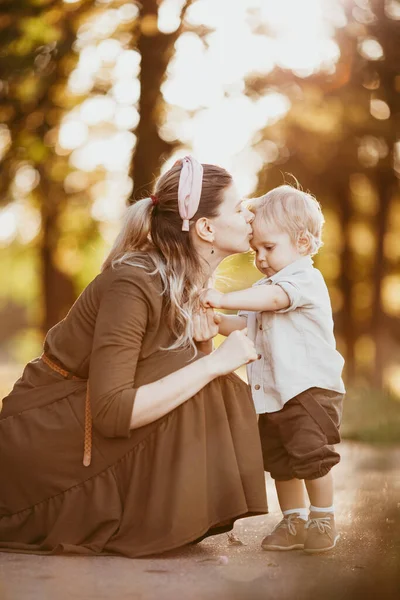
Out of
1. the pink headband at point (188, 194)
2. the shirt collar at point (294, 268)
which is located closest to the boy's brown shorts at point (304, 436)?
the shirt collar at point (294, 268)

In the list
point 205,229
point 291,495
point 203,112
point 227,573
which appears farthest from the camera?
point 203,112

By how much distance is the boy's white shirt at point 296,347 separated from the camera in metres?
3.86

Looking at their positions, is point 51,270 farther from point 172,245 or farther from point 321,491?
point 321,491

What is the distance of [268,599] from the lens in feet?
9.39

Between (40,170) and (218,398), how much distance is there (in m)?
8.46

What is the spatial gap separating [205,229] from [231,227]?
0.38ft

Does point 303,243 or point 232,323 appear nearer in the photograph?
point 303,243

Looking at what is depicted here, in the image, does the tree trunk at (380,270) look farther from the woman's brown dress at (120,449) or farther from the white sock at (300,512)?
the woman's brown dress at (120,449)

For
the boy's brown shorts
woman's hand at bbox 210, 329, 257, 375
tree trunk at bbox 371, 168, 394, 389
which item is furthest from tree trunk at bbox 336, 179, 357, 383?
woman's hand at bbox 210, 329, 257, 375

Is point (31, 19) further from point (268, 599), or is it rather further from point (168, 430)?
point (268, 599)

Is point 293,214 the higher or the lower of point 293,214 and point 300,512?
the higher

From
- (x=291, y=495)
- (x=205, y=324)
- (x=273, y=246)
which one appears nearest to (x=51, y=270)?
(x=273, y=246)

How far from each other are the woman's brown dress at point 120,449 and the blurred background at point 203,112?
4.39 metres

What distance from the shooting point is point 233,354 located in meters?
3.56
